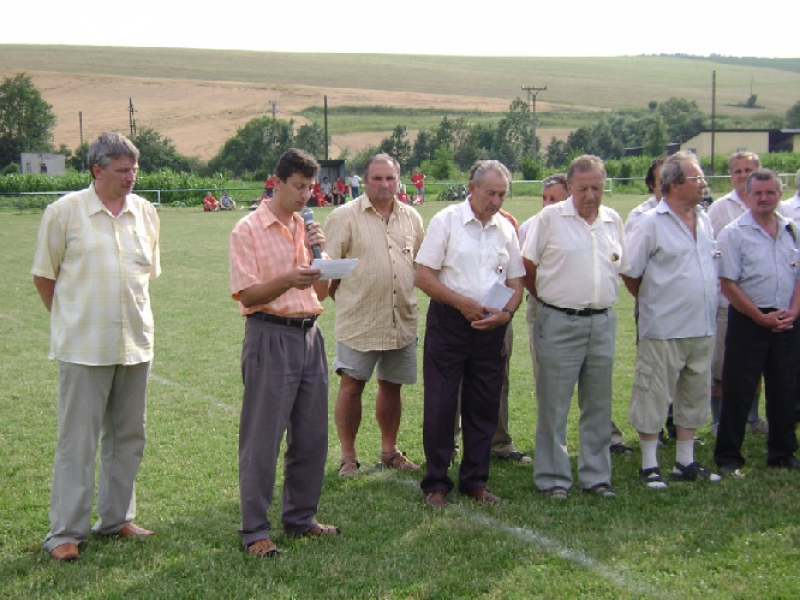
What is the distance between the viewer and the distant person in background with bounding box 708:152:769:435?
23.6 feet

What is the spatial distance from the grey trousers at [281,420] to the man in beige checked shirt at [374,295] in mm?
1160

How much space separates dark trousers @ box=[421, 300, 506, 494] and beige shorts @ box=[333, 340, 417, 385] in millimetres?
544

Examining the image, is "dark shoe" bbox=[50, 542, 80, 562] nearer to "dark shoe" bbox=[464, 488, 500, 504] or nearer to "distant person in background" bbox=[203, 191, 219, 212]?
"dark shoe" bbox=[464, 488, 500, 504]

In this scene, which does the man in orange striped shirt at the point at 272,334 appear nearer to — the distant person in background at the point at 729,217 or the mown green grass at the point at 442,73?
the distant person in background at the point at 729,217

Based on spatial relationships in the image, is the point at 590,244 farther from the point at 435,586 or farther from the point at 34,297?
the point at 34,297

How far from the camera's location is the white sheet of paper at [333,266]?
4.68 metres

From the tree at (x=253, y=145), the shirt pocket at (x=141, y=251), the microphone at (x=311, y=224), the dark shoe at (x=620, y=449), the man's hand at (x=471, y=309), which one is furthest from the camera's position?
the tree at (x=253, y=145)

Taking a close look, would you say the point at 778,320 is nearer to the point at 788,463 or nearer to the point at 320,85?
the point at 788,463

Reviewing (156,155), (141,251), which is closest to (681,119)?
(156,155)

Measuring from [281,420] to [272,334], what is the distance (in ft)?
1.48

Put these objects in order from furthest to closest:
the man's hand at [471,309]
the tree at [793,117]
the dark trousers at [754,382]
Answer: the tree at [793,117], the dark trousers at [754,382], the man's hand at [471,309]

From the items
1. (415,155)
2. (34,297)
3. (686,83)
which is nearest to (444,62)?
(686,83)

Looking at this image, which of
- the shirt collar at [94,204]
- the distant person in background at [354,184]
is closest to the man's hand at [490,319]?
the shirt collar at [94,204]

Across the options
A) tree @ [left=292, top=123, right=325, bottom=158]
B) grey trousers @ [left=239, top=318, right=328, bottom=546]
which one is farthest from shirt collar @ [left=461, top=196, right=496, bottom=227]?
tree @ [left=292, top=123, right=325, bottom=158]
